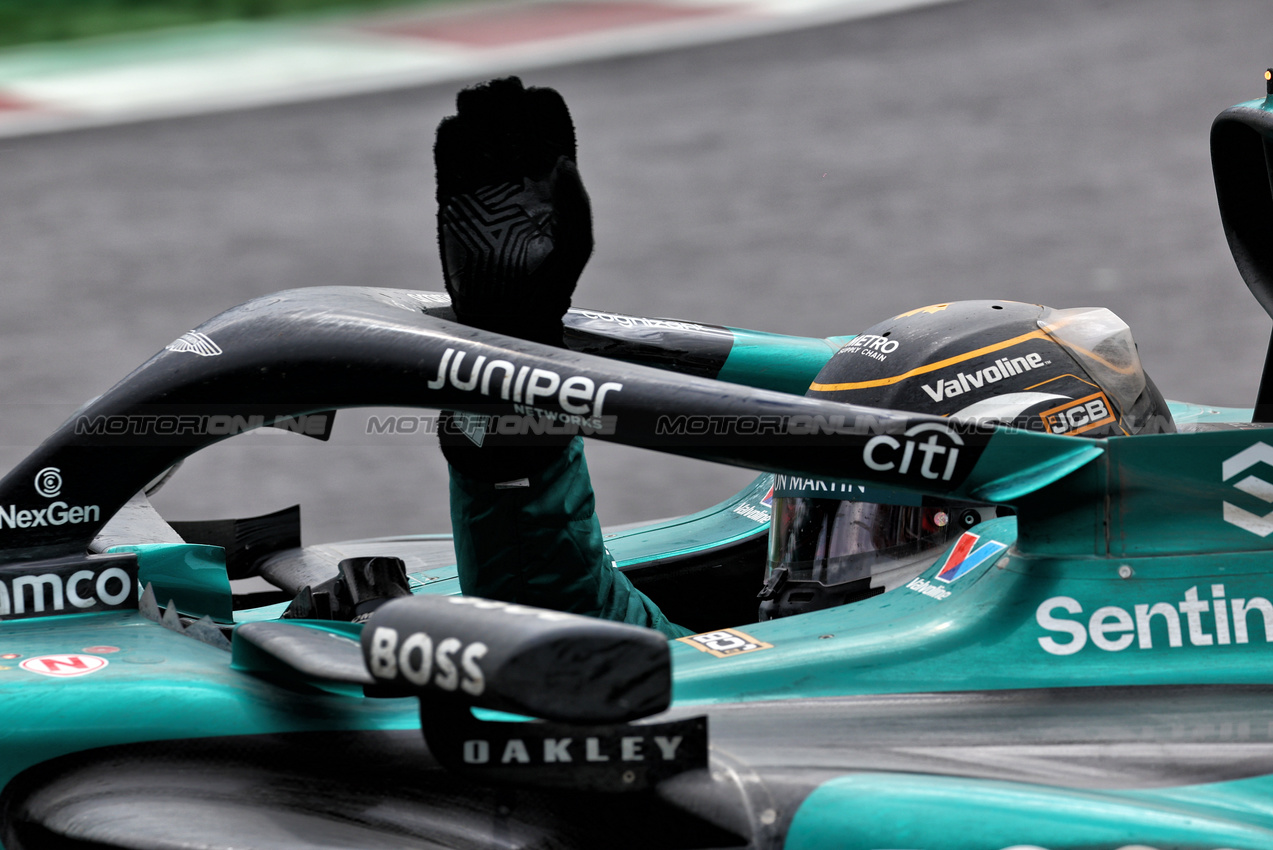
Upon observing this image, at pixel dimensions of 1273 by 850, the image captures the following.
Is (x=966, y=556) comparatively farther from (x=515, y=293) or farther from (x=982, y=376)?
(x=515, y=293)

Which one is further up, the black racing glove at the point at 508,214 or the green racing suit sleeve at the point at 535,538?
the black racing glove at the point at 508,214

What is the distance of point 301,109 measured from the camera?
18.3 ft

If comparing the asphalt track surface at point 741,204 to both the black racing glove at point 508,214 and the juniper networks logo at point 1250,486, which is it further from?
the juniper networks logo at point 1250,486

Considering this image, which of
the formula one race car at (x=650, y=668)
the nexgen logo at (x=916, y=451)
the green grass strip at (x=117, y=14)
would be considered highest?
the green grass strip at (x=117, y=14)

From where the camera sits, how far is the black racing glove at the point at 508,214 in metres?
1.53

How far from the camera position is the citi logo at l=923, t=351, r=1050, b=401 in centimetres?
171

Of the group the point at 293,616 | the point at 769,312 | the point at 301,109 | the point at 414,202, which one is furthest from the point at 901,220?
the point at 293,616

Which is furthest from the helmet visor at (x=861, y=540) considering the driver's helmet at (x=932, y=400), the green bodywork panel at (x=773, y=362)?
the green bodywork panel at (x=773, y=362)

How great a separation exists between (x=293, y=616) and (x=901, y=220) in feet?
11.5

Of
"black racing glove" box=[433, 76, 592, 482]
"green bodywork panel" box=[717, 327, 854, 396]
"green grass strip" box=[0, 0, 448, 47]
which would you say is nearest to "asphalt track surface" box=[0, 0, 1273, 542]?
"green grass strip" box=[0, 0, 448, 47]

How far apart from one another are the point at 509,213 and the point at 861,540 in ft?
1.96

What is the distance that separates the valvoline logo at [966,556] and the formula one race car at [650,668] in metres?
0.01

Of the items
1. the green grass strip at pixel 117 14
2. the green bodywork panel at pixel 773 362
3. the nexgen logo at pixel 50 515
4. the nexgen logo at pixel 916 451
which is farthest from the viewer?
the green grass strip at pixel 117 14

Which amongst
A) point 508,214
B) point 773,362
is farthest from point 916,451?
point 773,362
